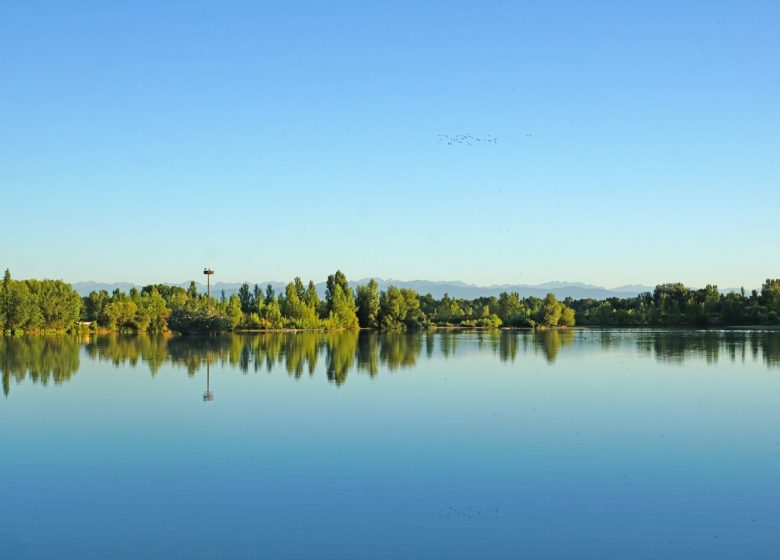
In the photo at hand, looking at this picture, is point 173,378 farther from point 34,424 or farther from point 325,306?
point 325,306

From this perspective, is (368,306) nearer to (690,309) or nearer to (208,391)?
(690,309)

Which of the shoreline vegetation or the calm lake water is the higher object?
the shoreline vegetation

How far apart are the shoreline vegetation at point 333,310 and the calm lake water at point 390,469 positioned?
39.9m

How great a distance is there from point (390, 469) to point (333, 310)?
6736 cm

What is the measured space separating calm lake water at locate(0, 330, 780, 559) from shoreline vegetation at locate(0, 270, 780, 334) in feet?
131

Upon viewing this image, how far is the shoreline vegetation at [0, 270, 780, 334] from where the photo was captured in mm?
61312

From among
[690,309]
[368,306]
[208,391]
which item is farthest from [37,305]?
[690,309]

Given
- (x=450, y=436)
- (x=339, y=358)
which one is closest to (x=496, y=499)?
(x=450, y=436)

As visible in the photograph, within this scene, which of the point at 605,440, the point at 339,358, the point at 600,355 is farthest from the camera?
the point at 600,355

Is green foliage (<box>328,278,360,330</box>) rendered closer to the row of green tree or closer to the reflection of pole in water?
the row of green tree

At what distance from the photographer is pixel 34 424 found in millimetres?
15133

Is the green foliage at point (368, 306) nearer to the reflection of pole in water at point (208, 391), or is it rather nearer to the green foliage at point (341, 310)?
the green foliage at point (341, 310)

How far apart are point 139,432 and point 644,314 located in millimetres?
94093

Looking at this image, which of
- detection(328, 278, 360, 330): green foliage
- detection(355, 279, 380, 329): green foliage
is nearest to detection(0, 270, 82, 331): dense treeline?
detection(328, 278, 360, 330): green foliage
